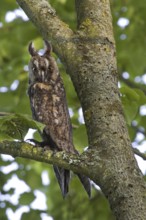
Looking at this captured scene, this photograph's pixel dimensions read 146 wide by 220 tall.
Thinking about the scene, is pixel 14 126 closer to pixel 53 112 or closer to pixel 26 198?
pixel 53 112

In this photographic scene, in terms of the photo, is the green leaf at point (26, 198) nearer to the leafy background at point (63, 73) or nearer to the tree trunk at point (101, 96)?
the leafy background at point (63, 73)

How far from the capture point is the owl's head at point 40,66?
243cm

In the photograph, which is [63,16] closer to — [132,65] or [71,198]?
[132,65]

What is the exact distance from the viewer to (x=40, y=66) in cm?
245

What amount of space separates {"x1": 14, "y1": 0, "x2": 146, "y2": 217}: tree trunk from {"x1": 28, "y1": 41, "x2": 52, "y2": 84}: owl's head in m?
0.24

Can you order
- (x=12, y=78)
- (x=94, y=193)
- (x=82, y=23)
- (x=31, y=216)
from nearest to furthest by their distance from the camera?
(x=82, y=23) → (x=31, y=216) → (x=12, y=78) → (x=94, y=193)

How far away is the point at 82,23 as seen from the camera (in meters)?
2.21

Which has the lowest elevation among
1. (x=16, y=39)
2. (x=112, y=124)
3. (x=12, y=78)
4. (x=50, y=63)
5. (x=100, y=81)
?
(x=112, y=124)

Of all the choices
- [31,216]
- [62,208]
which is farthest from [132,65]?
[31,216]

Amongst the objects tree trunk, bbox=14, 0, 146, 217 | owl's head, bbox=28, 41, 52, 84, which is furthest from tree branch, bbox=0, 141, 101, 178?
owl's head, bbox=28, 41, 52, 84

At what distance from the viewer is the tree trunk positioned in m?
1.67

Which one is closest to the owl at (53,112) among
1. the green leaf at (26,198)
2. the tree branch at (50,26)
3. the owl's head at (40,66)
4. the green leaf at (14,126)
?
the owl's head at (40,66)

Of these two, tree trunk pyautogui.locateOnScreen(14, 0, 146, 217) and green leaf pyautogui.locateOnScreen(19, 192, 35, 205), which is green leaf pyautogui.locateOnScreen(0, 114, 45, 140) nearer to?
tree trunk pyautogui.locateOnScreen(14, 0, 146, 217)

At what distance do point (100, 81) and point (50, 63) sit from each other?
0.57 meters
